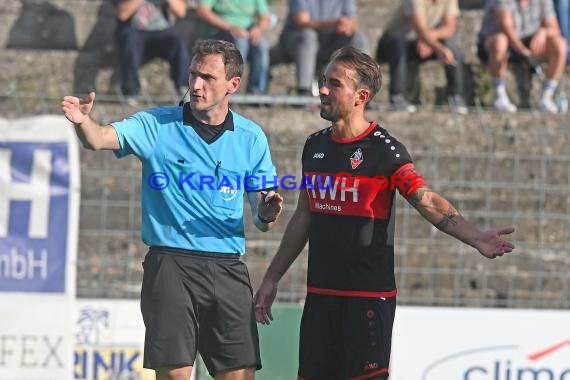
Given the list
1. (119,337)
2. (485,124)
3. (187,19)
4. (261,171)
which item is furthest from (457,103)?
(261,171)

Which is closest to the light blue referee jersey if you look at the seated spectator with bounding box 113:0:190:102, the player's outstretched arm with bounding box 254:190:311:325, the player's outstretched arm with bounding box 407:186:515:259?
the player's outstretched arm with bounding box 254:190:311:325

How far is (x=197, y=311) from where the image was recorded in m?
5.61

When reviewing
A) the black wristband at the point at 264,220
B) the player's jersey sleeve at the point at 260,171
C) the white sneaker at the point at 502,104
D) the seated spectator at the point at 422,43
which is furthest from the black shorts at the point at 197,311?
the white sneaker at the point at 502,104

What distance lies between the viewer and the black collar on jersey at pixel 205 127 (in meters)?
5.58

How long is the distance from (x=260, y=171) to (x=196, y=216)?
40 centimetres

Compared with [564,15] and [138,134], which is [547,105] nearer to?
[564,15]

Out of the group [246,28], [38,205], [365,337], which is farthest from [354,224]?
[246,28]

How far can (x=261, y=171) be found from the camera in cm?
573

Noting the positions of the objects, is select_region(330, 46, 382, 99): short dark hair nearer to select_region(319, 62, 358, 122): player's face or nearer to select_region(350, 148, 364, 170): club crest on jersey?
select_region(319, 62, 358, 122): player's face

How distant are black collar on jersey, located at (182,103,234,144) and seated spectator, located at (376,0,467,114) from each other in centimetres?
421

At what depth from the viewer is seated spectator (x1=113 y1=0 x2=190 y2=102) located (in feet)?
31.4

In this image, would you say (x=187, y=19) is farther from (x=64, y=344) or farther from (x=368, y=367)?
(x=368, y=367)

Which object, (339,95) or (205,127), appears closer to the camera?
(339,95)

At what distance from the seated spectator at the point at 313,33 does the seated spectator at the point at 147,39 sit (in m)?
0.91
